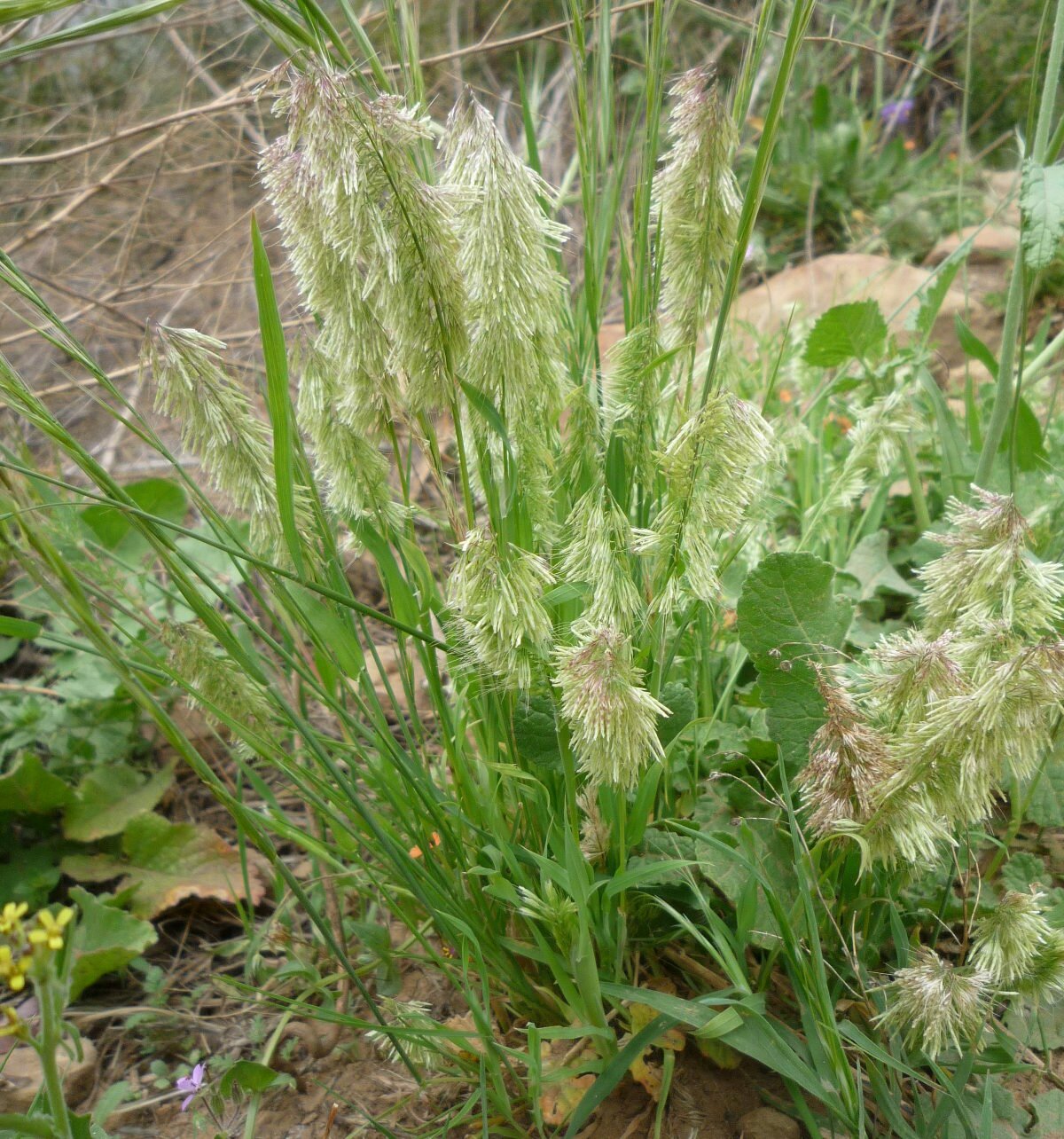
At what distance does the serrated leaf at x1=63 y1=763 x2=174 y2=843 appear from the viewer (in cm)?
151

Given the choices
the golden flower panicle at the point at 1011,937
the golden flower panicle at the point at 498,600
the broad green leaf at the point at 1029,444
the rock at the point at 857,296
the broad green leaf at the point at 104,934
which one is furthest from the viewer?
the rock at the point at 857,296

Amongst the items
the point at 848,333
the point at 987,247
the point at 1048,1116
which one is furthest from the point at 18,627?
Answer: the point at 987,247

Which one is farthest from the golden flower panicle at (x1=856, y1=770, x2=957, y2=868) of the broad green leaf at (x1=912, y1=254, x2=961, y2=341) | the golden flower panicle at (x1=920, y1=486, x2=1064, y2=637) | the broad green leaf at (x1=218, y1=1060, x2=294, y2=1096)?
the broad green leaf at (x1=912, y1=254, x2=961, y2=341)

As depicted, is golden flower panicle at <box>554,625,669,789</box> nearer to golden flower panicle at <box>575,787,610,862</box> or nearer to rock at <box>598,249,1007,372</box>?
golden flower panicle at <box>575,787,610,862</box>

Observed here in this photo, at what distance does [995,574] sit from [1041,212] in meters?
0.34

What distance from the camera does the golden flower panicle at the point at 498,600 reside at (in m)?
0.69

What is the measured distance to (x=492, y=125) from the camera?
66 cm

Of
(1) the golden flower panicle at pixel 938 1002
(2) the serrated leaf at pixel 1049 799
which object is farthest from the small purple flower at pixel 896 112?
(1) the golden flower panicle at pixel 938 1002

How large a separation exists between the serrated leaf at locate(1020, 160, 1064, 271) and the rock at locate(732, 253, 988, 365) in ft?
5.74

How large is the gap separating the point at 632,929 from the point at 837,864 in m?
0.25

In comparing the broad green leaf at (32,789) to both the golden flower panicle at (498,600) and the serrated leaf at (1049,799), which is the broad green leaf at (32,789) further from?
the serrated leaf at (1049,799)

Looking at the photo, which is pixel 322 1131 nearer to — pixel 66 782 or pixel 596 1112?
pixel 596 1112

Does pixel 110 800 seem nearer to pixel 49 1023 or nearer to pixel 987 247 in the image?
pixel 49 1023

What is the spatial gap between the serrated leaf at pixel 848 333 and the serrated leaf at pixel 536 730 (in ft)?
2.51
